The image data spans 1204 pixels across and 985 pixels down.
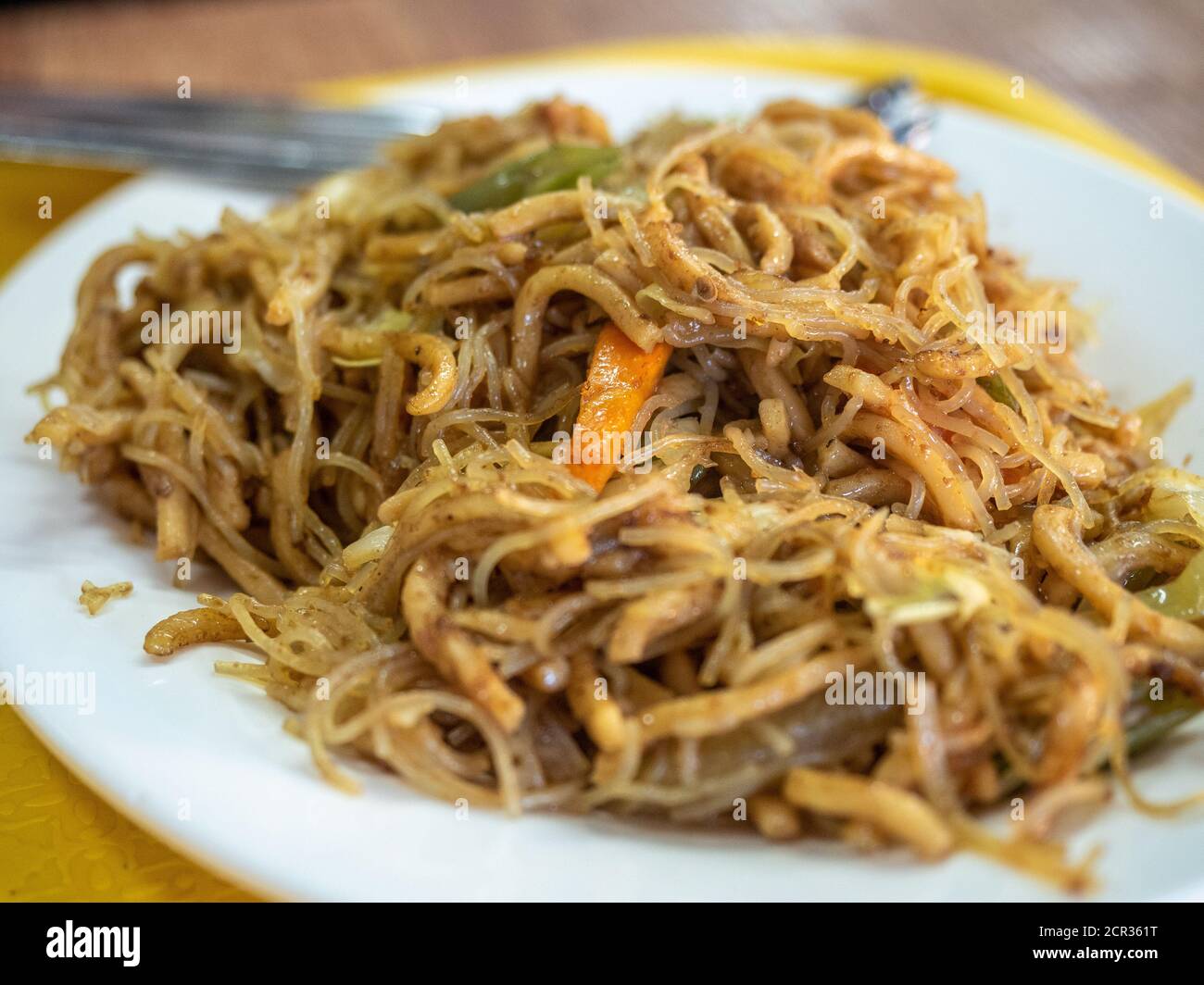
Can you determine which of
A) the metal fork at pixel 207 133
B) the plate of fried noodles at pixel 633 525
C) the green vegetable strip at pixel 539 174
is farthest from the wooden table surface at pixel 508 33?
the green vegetable strip at pixel 539 174

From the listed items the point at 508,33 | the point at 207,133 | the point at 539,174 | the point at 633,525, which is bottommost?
the point at 633,525

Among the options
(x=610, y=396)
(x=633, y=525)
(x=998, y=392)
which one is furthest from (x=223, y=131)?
(x=998, y=392)

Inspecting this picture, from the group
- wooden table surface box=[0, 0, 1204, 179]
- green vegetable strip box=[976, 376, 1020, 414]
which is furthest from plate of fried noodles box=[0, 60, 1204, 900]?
wooden table surface box=[0, 0, 1204, 179]

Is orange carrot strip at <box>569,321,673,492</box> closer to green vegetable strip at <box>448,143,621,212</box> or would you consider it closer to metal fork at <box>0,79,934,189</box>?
green vegetable strip at <box>448,143,621,212</box>

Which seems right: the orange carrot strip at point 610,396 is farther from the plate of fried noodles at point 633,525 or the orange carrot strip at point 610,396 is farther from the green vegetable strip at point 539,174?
the green vegetable strip at point 539,174

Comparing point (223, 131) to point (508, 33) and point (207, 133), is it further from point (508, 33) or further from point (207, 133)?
point (508, 33)

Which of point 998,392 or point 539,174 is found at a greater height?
point 539,174
